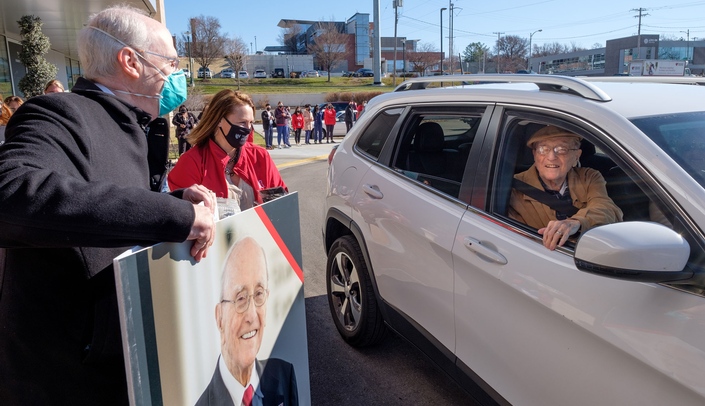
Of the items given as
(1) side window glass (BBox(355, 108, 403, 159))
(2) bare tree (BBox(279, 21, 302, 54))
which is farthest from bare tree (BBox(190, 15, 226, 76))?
(1) side window glass (BBox(355, 108, 403, 159))

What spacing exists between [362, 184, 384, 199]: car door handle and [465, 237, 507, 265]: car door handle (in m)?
0.97

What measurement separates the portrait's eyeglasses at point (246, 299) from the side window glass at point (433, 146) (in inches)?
53.4

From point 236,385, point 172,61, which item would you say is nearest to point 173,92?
point 172,61

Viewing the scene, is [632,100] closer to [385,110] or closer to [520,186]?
[520,186]

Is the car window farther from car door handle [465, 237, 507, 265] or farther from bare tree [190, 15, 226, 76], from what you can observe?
bare tree [190, 15, 226, 76]

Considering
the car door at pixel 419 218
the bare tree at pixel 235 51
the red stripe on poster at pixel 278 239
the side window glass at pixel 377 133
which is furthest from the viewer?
the bare tree at pixel 235 51

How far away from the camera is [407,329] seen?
2982 mm

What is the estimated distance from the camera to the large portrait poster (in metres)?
1.38

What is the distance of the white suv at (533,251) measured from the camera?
157 centimetres

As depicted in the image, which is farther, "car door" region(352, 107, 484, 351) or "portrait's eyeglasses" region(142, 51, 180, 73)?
"car door" region(352, 107, 484, 351)

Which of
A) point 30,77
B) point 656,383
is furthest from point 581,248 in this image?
point 30,77

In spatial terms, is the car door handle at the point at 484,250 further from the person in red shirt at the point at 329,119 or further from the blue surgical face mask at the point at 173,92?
the person in red shirt at the point at 329,119

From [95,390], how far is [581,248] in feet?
5.23

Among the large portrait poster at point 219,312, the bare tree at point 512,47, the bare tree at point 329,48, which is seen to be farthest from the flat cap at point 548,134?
the bare tree at point 512,47
